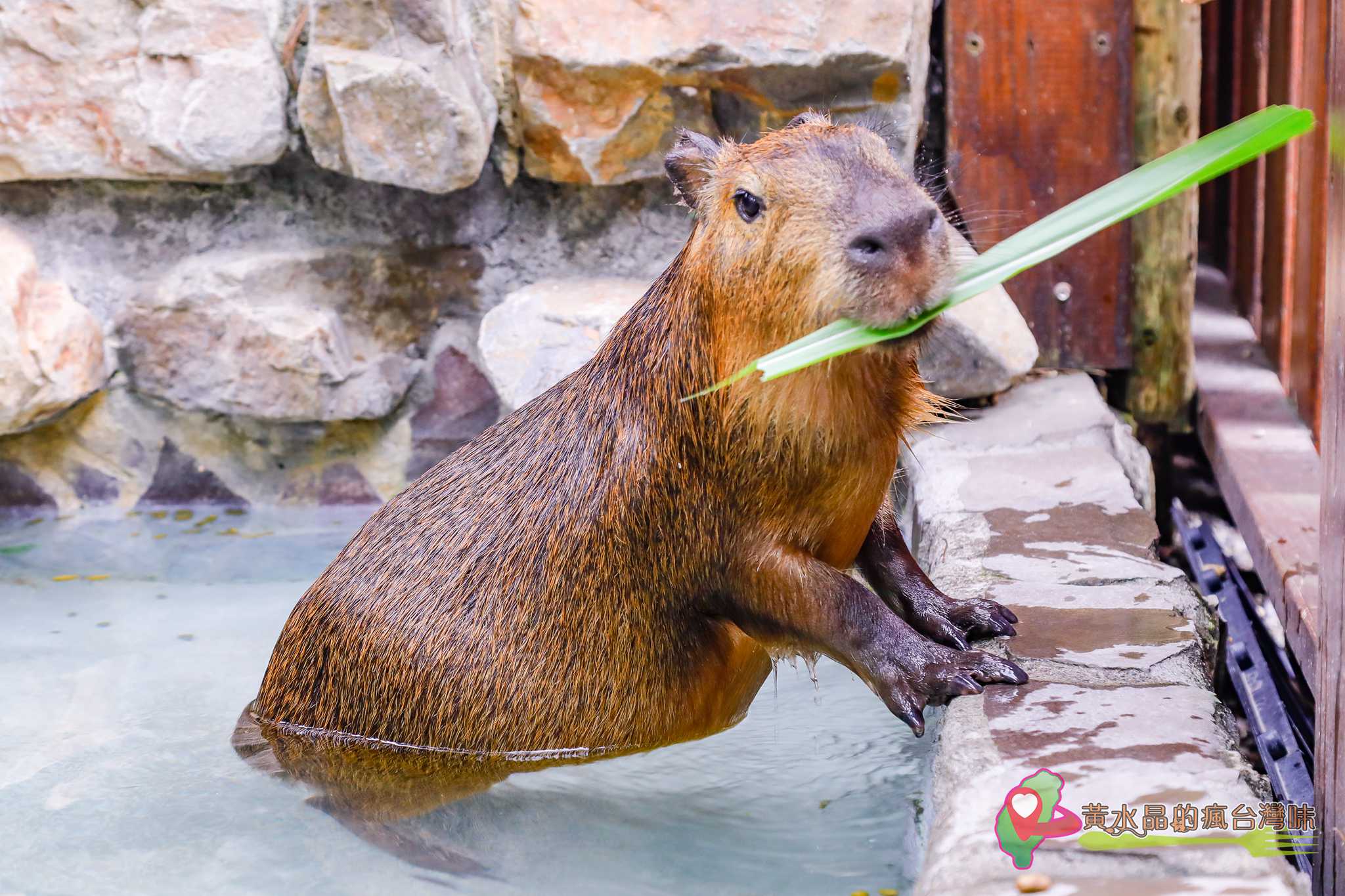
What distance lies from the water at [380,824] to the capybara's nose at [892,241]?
98 cm

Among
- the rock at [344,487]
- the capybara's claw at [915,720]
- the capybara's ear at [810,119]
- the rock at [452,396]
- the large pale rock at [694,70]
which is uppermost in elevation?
the large pale rock at [694,70]

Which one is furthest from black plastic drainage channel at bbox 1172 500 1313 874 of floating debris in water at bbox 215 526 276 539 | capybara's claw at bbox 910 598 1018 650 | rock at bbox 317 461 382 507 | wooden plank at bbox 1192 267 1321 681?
floating debris in water at bbox 215 526 276 539

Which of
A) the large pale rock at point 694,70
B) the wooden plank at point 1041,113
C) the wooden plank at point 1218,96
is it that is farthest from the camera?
the wooden plank at point 1218,96

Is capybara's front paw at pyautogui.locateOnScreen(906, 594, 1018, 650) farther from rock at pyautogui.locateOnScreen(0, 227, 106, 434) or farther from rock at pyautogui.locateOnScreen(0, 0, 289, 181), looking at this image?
rock at pyautogui.locateOnScreen(0, 227, 106, 434)

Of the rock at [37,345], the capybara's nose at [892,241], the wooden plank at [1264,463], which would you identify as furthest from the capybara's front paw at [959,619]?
the rock at [37,345]

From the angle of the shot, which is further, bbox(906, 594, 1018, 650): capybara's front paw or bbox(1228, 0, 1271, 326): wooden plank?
bbox(1228, 0, 1271, 326): wooden plank

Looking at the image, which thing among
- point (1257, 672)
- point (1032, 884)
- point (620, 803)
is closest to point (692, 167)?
point (620, 803)

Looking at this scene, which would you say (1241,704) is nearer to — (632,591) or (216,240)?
(632,591)

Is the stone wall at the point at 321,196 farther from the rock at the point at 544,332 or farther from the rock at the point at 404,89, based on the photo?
the rock at the point at 544,332

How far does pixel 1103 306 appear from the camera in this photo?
4.63m

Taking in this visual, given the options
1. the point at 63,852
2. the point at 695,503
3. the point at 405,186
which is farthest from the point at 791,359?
the point at 405,186

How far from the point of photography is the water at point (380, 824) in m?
2.52

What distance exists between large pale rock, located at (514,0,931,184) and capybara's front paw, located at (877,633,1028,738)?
2.13 meters

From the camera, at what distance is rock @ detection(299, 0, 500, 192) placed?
407 cm
